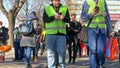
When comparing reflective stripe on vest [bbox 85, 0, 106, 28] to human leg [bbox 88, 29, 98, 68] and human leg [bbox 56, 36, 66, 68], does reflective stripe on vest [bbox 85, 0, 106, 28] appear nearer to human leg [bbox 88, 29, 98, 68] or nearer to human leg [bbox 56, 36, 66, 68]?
human leg [bbox 88, 29, 98, 68]

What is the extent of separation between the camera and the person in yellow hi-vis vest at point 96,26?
8328 mm

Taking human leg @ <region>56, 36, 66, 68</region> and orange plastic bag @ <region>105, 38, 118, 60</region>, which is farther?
orange plastic bag @ <region>105, 38, 118, 60</region>

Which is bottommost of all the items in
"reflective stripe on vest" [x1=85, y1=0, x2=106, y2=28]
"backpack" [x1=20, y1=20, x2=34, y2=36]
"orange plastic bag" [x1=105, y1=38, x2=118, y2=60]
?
"orange plastic bag" [x1=105, y1=38, x2=118, y2=60]

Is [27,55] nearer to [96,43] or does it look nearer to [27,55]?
[27,55]

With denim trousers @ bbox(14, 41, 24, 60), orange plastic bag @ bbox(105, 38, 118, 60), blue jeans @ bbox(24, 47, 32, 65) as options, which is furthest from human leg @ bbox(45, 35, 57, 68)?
denim trousers @ bbox(14, 41, 24, 60)

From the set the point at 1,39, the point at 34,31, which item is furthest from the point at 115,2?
the point at 34,31

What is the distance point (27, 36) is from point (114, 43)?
2628 millimetres

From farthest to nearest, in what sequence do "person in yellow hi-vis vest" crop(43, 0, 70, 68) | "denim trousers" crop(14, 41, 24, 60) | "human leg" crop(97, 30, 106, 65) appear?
1. "denim trousers" crop(14, 41, 24, 60)
2. "human leg" crop(97, 30, 106, 65)
3. "person in yellow hi-vis vest" crop(43, 0, 70, 68)

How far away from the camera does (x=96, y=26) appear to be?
330 inches

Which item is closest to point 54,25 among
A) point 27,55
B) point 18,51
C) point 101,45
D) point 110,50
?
point 101,45

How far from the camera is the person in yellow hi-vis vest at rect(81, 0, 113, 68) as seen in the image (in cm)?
833

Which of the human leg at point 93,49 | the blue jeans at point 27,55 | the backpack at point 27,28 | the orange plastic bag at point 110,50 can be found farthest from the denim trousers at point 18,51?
the human leg at point 93,49

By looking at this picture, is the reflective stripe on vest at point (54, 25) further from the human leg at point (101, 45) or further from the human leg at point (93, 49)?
the human leg at point (101, 45)

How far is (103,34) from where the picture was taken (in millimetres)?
8438
